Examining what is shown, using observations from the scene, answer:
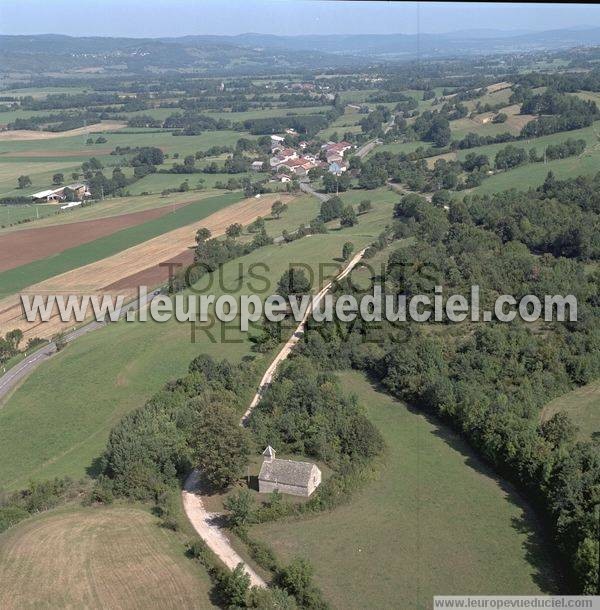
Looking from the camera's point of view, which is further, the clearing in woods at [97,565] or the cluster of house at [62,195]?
the cluster of house at [62,195]

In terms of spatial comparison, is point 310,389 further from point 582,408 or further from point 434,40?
point 434,40

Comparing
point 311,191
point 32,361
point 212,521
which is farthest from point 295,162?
point 212,521

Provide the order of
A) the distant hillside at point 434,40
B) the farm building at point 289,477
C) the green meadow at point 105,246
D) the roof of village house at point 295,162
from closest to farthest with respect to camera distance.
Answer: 1. the farm building at point 289,477
2. the distant hillside at point 434,40
3. the green meadow at point 105,246
4. the roof of village house at point 295,162

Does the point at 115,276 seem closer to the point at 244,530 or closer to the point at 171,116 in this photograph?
the point at 244,530

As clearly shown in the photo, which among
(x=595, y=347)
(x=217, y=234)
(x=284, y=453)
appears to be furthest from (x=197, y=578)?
(x=217, y=234)

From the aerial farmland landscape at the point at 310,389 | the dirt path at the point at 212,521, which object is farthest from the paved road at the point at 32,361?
the dirt path at the point at 212,521

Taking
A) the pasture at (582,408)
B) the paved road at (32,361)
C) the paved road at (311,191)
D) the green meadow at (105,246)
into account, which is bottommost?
the paved road at (32,361)

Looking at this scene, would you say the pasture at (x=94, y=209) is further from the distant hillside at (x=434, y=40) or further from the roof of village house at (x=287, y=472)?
the roof of village house at (x=287, y=472)
